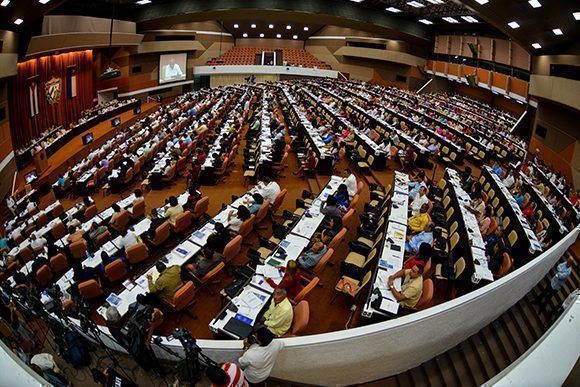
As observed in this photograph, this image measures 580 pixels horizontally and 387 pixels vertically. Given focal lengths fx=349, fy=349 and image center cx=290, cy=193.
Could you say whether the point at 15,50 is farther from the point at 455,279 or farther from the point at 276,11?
the point at 276,11

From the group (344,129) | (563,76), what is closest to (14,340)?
(344,129)

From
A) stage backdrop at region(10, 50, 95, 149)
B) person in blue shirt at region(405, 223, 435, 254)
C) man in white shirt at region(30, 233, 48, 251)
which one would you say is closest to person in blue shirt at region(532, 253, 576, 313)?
person in blue shirt at region(405, 223, 435, 254)

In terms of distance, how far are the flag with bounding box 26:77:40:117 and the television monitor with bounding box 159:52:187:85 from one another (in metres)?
16.2

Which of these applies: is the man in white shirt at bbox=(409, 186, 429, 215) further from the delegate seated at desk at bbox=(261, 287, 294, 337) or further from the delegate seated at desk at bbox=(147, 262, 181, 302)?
the delegate seated at desk at bbox=(147, 262, 181, 302)

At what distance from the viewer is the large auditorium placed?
14.7 ft

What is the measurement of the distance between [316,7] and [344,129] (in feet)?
49.2

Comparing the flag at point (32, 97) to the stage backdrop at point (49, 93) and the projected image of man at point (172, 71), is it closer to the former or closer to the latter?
the stage backdrop at point (49, 93)

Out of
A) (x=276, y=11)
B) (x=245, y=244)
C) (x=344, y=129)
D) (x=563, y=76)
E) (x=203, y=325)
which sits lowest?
(x=203, y=325)

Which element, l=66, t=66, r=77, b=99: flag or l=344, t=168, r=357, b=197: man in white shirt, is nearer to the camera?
l=344, t=168, r=357, b=197: man in white shirt

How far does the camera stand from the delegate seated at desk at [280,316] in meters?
4.66

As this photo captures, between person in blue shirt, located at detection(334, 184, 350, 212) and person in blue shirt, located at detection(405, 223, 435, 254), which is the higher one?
person in blue shirt, located at detection(334, 184, 350, 212)

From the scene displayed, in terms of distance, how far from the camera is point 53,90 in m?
17.9

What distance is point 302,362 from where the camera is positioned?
4.36m

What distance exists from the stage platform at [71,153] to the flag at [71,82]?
213 cm
